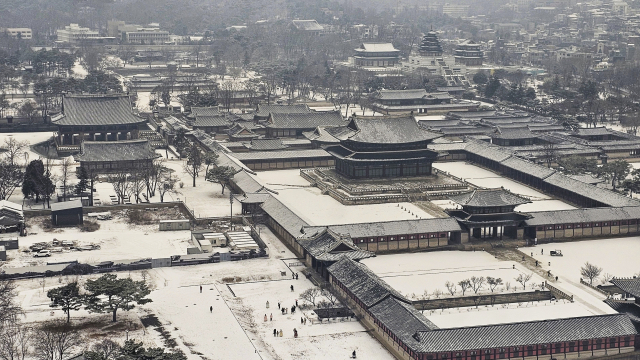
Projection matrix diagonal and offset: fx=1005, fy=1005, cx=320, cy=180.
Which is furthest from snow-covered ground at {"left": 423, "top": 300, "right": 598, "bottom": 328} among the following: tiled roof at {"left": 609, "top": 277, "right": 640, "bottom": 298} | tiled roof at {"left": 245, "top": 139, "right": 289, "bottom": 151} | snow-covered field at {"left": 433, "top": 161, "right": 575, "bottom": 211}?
tiled roof at {"left": 245, "top": 139, "right": 289, "bottom": 151}

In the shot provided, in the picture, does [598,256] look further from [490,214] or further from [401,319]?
[401,319]

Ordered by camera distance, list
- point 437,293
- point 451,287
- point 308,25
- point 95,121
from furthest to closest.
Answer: point 308,25 → point 95,121 → point 451,287 → point 437,293

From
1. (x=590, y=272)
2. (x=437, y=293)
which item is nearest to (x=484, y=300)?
(x=437, y=293)

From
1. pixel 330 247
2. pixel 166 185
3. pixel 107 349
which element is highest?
pixel 330 247

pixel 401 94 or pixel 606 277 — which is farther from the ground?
pixel 401 94

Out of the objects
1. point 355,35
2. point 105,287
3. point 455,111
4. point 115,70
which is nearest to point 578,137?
point 455,111

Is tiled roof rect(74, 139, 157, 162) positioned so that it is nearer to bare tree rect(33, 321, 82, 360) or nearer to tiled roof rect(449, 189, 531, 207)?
tiled roof rect(449, 189, 531, 207)

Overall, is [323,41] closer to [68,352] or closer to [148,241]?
[148,241]
